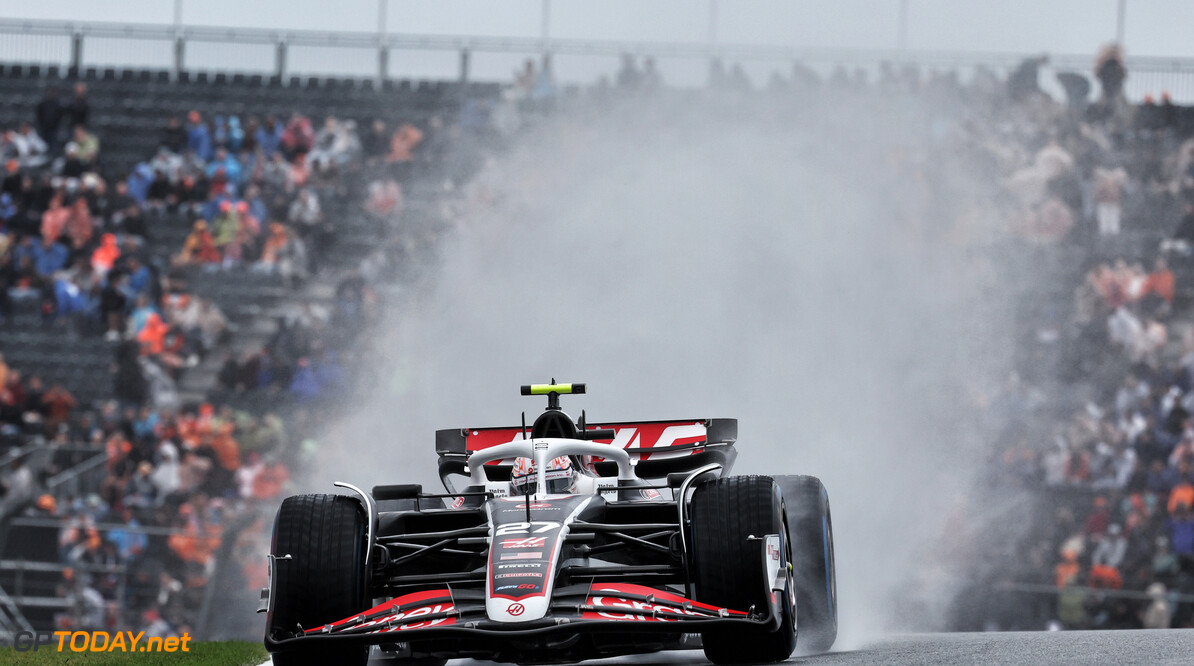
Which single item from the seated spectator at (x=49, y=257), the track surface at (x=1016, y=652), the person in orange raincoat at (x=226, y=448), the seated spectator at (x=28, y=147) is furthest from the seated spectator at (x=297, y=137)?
the track surface at (x=1016, y=652)

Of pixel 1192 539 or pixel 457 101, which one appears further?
pixel 457 101

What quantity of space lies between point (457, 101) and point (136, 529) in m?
9.82

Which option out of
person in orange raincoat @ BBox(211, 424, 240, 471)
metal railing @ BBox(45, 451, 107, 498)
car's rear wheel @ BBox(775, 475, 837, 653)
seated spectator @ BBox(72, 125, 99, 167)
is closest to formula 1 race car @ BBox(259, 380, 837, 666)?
car's rear wheel @ BBox(775, 475, 837, 653)

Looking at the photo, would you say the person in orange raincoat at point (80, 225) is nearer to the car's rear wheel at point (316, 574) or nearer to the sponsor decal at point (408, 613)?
the car's rear wheel at point (316, 574)

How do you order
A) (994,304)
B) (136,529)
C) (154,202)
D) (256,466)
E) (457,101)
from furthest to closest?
1. (457,101)
2. (154,202)
3. (994,304)
4. (256,466)
5. (136,529)

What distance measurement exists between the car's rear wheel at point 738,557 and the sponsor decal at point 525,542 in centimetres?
66

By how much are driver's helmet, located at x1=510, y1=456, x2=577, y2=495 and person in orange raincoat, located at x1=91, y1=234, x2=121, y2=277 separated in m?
14.3

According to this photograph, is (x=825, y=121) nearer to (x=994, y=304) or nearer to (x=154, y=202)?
(x=994, y=304)

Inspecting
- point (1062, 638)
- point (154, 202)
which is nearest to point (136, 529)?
point (154, 202)

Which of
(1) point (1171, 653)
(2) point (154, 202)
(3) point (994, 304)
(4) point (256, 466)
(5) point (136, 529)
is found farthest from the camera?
(2) point (154, 202)

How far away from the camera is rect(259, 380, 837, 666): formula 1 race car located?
6211 mm

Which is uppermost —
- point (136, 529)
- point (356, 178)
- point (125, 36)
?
point (125, 36)

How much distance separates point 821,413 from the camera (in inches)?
722

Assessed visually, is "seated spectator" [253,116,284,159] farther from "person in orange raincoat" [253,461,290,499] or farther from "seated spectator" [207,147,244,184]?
"person in orange raincoat" [253,461,290,499]
